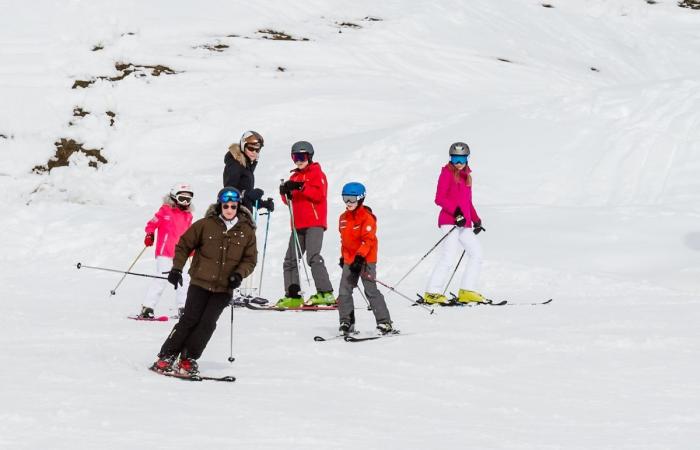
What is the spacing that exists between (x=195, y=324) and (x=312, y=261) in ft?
12.4

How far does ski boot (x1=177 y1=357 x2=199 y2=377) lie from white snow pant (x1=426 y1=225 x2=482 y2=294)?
15.1 ft

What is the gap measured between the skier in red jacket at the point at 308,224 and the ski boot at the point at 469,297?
151 cm

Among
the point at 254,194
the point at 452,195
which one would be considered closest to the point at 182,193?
the point at 254,194

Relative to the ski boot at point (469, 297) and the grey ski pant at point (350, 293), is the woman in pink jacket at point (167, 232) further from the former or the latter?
the ski boot at point (469, 297)

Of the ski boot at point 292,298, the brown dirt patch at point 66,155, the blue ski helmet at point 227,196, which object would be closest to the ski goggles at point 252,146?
the ski boot at point 292,298

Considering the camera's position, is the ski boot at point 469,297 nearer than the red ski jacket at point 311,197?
No

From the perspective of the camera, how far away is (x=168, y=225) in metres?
10.8

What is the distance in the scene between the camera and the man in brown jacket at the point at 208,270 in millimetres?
7520

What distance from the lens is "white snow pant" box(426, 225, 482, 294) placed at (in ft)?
37.9

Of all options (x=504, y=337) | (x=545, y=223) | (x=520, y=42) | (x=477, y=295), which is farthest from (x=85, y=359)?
(x=520, y=42)

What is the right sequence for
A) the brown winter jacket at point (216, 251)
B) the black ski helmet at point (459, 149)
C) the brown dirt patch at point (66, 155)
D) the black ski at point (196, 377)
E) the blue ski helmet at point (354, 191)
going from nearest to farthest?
the black ski at point (196, 377)
the brown winter jacket at point (216, 251)
the blue ski helmet at point (354, 191)
the black ski helmet at point (459, 149)
the brown dirt patch at point (66, 155)

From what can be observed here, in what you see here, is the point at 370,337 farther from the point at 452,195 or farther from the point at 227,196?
the point at 452,195

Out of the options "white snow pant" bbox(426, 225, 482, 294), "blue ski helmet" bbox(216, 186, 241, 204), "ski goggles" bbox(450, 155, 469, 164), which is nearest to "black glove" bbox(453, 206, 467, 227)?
"white snow pant" bbox(426, 225, 482, 294)

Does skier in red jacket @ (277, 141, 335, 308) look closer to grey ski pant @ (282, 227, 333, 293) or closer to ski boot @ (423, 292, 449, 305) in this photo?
grey ski pant @ (282, 227, 333, 293)
